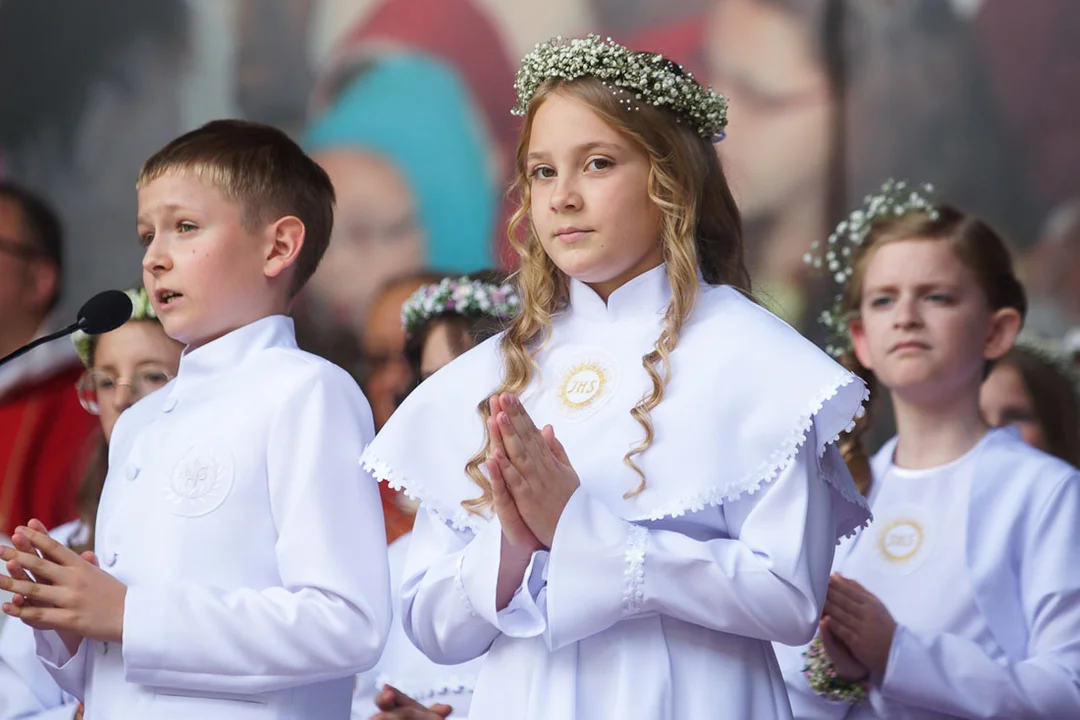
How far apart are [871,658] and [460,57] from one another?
12.7ft

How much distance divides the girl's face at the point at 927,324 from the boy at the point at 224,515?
149 cm

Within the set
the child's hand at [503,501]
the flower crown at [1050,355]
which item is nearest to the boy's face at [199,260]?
the child's hand at [503,501]

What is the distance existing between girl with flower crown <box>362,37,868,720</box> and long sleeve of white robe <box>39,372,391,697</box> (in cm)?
8

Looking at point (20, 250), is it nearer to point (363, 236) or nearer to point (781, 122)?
point (363, 236)

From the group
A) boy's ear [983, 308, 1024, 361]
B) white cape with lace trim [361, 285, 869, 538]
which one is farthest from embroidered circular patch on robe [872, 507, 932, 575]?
white cape with lace trim [361, 285, 869, 538]

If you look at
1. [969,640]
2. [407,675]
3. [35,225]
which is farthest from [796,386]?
[35,225]

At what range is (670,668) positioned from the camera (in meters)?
2.38

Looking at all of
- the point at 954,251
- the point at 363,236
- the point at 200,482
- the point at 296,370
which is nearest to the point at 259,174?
the point at 296,370

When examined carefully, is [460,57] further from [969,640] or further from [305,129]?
[969,640]

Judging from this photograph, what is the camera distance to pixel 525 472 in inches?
91.8

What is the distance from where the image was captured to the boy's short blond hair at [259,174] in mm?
2906

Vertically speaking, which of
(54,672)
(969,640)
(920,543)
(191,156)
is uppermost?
(191,156)

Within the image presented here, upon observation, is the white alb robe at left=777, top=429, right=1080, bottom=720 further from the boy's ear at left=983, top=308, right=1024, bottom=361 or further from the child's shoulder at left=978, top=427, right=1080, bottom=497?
the boy's ear at left=983, top=308, right=1024, bottom=361

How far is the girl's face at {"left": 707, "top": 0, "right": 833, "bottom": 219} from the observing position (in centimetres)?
568
